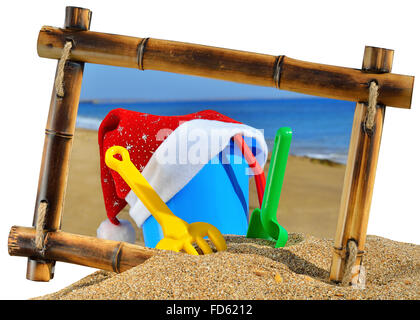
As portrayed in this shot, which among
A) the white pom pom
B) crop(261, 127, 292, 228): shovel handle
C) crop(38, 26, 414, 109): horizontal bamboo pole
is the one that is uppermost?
crop(38, 26, 414, 109): horizontal bamboo pole

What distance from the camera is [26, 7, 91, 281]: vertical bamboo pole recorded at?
1.62 metres

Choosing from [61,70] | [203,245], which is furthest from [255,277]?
[61,70]

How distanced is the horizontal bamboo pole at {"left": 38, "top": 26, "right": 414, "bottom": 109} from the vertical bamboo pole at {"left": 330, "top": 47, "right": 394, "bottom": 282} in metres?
0.03

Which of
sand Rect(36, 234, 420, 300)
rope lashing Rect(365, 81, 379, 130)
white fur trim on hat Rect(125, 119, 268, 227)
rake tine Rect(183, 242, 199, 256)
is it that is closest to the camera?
sand Rect(36, 234, 420, 300)

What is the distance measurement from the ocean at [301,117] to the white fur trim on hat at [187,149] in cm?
3

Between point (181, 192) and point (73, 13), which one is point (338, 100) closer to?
point (181, 192)

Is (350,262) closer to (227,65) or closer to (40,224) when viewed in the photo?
(227,65)

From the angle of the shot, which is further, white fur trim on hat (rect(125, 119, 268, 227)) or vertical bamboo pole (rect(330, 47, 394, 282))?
white fur trim on hat (rect(125, 119, 268, 227))

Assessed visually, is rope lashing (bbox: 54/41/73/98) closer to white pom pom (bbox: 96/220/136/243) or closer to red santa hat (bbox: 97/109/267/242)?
red santa hat (bbox: 97/109/267/242)

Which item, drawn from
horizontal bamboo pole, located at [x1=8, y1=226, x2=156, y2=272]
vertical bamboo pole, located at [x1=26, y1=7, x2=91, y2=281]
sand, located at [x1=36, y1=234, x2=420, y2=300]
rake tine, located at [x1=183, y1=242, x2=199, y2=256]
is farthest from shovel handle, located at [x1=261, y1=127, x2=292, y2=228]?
vertical bamboo pole, located at [x1=26, y1=7, x2=91, y2=281]

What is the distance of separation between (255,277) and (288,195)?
1.14 feet

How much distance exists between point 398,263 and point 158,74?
821 mm

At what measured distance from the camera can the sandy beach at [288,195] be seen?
1.62 meters
